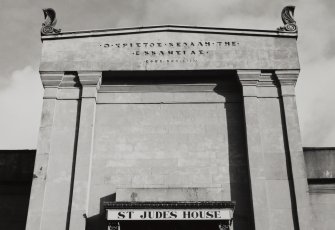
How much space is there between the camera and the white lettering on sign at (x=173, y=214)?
16078 millimetres

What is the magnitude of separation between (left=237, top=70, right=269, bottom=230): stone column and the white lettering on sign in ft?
4.24

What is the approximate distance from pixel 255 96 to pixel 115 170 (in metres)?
6.63

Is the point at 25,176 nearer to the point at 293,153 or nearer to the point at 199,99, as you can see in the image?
the point at 199,99

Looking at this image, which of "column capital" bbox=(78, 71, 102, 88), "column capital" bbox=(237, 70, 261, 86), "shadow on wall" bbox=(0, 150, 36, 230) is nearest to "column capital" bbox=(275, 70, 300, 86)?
"column capital" bbox=(237, 70, 261, 86)

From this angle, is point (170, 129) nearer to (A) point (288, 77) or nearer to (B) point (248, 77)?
(B) point (248, 77)

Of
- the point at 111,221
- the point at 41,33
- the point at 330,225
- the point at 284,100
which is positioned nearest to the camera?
the point at 111,221

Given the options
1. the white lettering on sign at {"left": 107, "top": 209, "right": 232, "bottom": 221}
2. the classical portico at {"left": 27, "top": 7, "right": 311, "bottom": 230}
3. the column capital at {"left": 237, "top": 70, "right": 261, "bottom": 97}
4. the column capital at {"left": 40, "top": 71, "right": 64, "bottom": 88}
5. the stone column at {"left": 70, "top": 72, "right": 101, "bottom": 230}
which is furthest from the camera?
the column capital at {"left": 40, "top": 71, "right": 64, "bottom": 88}

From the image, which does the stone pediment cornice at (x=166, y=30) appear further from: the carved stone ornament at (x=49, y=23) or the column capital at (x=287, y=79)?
the column capital at (x=287, y=79)

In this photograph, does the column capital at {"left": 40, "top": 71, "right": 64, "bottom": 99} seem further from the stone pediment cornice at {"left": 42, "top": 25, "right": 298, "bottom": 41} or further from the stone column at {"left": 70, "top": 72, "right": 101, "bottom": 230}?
the stone pediment cornice at {"left": 42, "top": 25, "right": 298, "bottom": 41}

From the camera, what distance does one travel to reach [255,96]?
753 inches

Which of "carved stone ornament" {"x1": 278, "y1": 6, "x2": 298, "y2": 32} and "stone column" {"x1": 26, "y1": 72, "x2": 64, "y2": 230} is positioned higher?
"carved stone ornament" {"x1": 278, "y1": 6, "x2": 298, "y2": 32}

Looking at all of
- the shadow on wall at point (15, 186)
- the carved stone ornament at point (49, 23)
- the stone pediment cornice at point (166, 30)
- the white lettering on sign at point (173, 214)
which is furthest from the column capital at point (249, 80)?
the shadow on wall at point (15, 186)

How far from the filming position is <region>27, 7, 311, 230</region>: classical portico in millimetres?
17000

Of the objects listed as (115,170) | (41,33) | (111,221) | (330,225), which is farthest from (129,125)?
(330,225)
